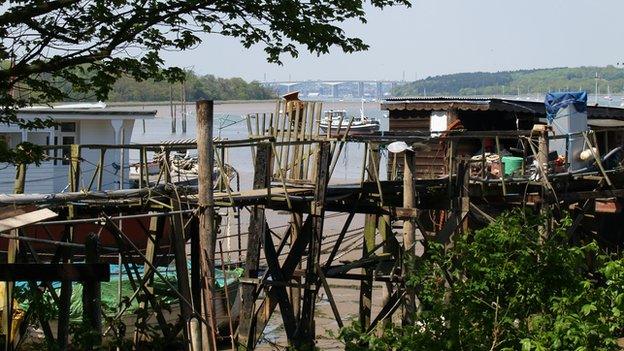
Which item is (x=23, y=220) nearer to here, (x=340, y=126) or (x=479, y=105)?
(x=340, y=126)

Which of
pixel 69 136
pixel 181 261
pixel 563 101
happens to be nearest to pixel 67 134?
pixel 69 136

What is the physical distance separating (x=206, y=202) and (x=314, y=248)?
2819mm

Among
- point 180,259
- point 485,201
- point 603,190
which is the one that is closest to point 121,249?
point 180,259

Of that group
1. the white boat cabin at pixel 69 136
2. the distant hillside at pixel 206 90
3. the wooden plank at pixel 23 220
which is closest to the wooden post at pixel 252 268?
the wooden plank at pixel 23 220

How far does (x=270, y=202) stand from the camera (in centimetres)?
1489

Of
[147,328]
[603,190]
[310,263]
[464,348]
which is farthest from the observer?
[603,190]

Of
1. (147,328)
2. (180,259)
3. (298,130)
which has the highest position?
(298,130)

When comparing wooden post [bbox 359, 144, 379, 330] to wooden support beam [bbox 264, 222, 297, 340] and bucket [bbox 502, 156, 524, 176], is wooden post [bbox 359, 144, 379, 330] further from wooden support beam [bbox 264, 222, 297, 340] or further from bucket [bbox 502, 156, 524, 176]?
bucket [bbox 502, 156, 524, 176]

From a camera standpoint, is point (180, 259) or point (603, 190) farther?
point (603, 190)

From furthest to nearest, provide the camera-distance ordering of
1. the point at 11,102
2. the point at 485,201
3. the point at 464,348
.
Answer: the point at 485,201, the point at 464,348, the point at 11,102

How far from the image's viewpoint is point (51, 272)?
11.8 metres

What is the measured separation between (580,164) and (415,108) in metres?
8.15

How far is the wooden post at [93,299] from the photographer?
12320 millimetres

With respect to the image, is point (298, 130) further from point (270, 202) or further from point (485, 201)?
point (485, 201)
